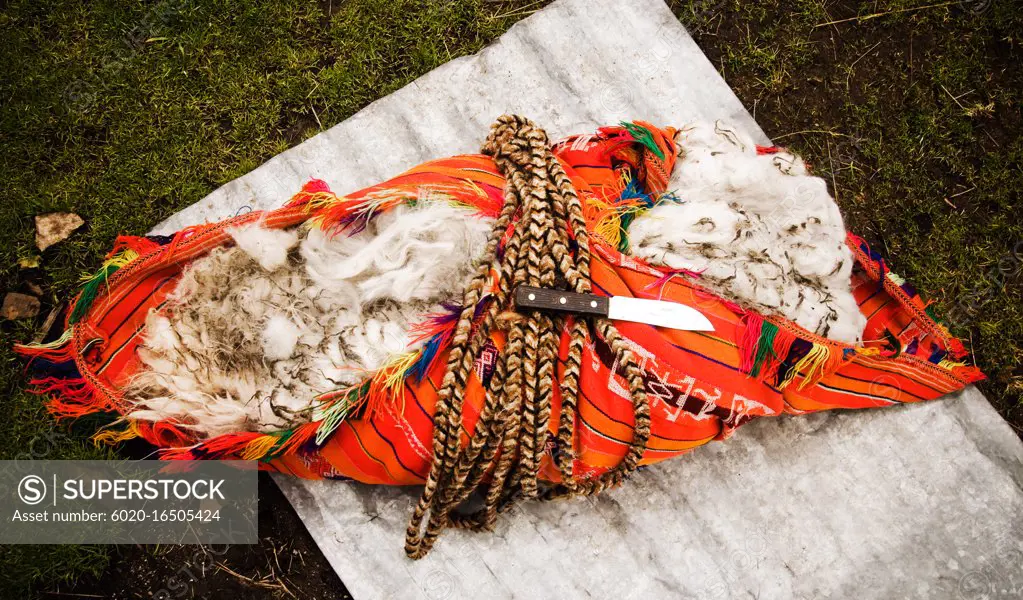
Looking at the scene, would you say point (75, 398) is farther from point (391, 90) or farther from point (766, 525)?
point (766, 525)

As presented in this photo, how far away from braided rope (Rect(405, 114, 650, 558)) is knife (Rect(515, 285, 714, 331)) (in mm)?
32

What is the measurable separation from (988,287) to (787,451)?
97cm

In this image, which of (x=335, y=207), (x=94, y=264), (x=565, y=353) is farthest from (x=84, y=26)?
(x=565, y=353)

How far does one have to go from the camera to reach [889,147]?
2.34m

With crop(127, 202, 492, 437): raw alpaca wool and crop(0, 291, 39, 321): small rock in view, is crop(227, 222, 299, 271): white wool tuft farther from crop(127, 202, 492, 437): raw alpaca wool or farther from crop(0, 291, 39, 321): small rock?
crop(0, 291, 39, 321): small rock

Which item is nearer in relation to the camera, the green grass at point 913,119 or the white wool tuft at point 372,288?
the white wool tuft at point 372,288

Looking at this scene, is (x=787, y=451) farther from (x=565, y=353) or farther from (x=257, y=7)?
(x=257, y=7)

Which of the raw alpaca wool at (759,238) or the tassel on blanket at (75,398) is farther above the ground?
the raw alpaca wool at (759,238)

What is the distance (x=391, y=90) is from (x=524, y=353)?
1.31m

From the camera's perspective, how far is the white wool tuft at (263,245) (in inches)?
63.6

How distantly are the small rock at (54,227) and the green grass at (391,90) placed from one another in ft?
0.11

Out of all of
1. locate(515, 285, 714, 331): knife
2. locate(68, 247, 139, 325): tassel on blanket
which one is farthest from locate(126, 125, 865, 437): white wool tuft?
locate(68, 247, 139, 325): tassel on blanket

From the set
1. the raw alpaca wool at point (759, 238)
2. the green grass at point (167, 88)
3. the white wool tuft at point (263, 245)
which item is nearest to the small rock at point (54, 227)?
the green grass at point (167, 88)

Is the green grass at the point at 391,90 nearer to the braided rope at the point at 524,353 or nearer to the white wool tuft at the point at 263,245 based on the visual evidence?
the white wool tuft at the point at 263,245
